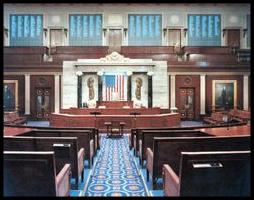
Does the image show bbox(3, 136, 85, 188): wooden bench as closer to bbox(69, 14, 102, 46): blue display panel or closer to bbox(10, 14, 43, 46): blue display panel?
bbox(69, 14, 102, 46): blue display panel

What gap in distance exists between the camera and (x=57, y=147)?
4125mm

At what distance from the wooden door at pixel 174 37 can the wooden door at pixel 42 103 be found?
9073mm

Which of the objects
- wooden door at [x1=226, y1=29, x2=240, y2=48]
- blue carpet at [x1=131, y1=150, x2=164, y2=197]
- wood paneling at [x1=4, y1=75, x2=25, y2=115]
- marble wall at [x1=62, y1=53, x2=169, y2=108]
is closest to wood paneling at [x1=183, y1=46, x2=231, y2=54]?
wooden door at [x1=226, y1=29, x2=240, y2=48]

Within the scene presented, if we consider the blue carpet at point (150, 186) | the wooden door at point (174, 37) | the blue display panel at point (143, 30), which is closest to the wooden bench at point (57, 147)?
the blue carpet at point (150, 186)

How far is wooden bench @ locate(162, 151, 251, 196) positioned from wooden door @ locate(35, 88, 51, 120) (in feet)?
50.6

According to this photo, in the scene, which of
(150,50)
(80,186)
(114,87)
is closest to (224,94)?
(150,50)

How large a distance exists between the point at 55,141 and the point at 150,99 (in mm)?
13132

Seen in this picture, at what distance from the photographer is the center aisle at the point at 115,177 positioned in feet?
13.7

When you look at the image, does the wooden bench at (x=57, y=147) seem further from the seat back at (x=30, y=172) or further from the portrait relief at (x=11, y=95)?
the portrait relief at (x=11, y=95)

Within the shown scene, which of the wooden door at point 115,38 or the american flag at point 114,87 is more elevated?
the wooden door at point 115,38

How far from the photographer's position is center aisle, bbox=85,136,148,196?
4161mm

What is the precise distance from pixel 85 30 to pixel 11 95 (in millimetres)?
6821

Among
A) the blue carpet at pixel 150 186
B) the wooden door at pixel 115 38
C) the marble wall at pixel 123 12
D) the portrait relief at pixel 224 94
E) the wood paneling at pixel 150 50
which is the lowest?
the blue carpet at pixel 150 186

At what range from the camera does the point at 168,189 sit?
3.28m
